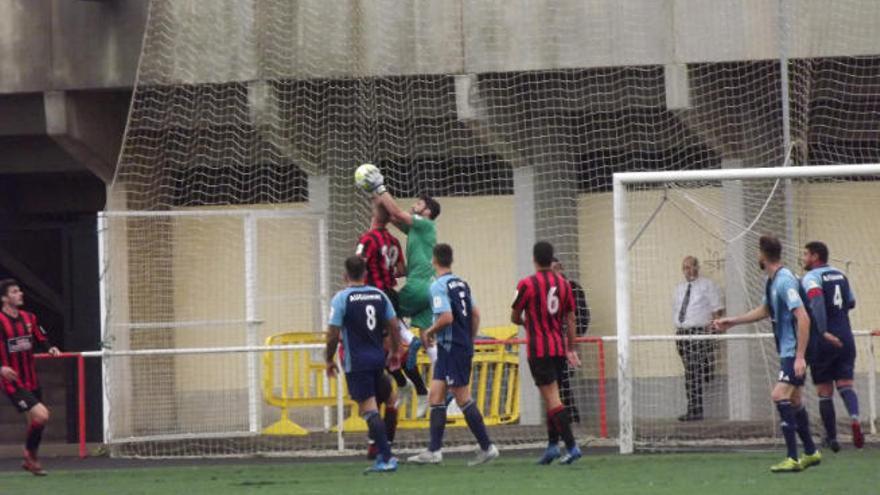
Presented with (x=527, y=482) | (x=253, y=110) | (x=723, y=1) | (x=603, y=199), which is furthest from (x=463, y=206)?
(x=527, y=482)

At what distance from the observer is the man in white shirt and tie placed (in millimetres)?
17825

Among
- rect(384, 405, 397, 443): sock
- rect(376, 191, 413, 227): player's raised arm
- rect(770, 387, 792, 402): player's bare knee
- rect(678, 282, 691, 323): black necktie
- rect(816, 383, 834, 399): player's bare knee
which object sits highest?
rect(376, 191, 413, 227): player's raised arm

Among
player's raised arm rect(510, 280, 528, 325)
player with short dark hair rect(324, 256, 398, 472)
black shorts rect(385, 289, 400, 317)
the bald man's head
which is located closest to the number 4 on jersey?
player's raised arm rect(510, 280, 528, 325)

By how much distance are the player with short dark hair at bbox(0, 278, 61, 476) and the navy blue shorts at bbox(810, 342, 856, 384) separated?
21.7 ft

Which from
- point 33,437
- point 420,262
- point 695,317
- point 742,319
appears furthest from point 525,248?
point 742,319

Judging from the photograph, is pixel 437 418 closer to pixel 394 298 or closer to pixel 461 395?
pixel 461 395

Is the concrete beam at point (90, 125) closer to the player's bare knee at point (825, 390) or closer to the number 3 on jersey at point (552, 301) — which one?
the number 3 on jersey at point (552, 301)

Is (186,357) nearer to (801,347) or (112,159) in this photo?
(112,159)

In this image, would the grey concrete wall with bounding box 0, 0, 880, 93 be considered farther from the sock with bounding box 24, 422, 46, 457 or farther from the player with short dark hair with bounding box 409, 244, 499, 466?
the player with short dark hair with bounding box 409, 244, 499, 466

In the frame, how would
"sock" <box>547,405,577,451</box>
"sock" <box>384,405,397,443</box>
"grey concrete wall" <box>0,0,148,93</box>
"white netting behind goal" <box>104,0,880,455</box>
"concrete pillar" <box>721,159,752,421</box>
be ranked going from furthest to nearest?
1. "grey concrete wall" <box>0,0,148,93</box>
2. "white netting behind goal" <box>104,0,880,455</box>
3. "concrete pillar" <box>721,159,752,421</box>
4. "sock" <box>384,405,397,443</box>
5. "sock" <box>547,405,577,451</box>

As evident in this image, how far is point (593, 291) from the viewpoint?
65.7ft

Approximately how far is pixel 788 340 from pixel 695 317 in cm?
531

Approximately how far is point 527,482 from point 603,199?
294 inches

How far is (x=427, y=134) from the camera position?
765 inches
